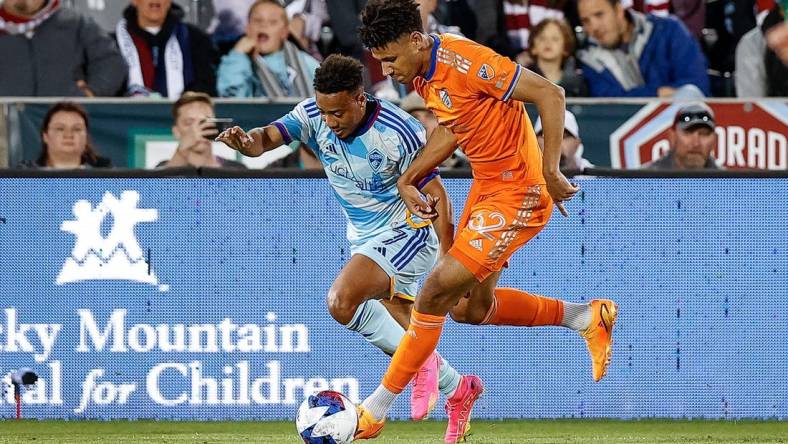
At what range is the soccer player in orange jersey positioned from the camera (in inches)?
239

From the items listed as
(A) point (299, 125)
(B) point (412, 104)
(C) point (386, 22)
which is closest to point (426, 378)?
(A) point (299, 125)

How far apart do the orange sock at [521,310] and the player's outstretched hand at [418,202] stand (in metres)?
0.78

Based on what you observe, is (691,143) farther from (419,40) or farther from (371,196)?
(419,40)

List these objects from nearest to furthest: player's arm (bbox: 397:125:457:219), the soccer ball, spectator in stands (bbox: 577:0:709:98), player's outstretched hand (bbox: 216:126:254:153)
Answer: the soccer ball, player's arm (bbox: 397:125:457:219), player's outstretched hand (bbox: 216:126:254:153), spectator in stands (bbox: 577:0:709:98)

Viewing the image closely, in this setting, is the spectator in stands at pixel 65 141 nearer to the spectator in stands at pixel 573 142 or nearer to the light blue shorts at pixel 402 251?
the light blue shorts at pixel 402 251

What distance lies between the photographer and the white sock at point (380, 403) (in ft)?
20.1

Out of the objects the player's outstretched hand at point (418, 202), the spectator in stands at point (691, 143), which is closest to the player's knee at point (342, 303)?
the player's outstretched hand at point (418, 202)

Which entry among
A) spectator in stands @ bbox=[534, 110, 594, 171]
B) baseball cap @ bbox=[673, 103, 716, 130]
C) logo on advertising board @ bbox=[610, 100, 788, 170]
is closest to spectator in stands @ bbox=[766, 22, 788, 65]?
logo on advertising board @ bbox=[610, 100, 788, 170]

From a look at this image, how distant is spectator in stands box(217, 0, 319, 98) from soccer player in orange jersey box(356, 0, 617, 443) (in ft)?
13.0

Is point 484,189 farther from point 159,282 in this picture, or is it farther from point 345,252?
point 159,282

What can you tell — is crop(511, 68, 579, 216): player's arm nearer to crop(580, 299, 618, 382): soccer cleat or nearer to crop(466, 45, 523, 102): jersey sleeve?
crop(466, 45, 523, 102): jersey sleeve

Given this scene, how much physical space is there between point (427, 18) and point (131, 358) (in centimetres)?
386

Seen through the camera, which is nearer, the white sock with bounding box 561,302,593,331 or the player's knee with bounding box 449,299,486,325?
the player's knee with bounding box 449,299,486,325

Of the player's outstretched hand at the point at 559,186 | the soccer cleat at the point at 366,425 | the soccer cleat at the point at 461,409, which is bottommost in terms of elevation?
the soccer cleat at the point at 461,409
